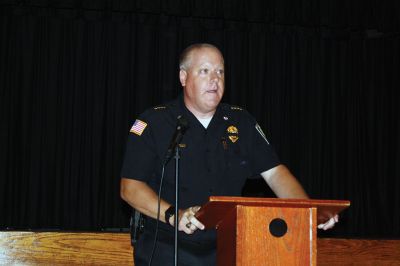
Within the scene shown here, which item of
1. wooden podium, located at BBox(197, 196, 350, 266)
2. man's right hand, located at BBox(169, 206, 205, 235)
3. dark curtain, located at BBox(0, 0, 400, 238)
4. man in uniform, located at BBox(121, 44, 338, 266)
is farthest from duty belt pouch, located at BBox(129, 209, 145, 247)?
dark curtain, located at BBox(0, 0, 400, 238)

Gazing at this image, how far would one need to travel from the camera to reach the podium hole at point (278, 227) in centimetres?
216

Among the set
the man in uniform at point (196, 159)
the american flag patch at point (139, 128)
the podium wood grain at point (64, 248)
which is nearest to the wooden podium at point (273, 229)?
the man in uniform at point (196, 159)

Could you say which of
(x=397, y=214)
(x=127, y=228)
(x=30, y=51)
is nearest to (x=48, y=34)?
(x=30, y=51)

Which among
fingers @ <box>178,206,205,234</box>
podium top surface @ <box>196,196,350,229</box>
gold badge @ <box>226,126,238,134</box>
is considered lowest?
fingers @ <box>178,206,205,234</box>

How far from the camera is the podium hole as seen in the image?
2162mm

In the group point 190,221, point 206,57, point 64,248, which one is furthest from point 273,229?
point 64,248

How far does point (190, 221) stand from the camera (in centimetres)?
247

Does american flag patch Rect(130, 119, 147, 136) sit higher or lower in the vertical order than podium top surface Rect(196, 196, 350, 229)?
higher

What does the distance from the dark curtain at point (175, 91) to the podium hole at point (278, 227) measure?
13.1 ft

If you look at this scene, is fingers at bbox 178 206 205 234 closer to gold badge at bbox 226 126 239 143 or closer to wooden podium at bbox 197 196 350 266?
wooden podium at bbox 197 196 350 266

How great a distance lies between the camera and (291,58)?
6.90 m

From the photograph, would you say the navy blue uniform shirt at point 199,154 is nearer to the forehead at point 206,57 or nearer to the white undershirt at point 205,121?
the white undershirt at point 205,121

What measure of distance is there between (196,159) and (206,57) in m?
0.56

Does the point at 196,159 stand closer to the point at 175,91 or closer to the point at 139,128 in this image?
the point at 139,128
